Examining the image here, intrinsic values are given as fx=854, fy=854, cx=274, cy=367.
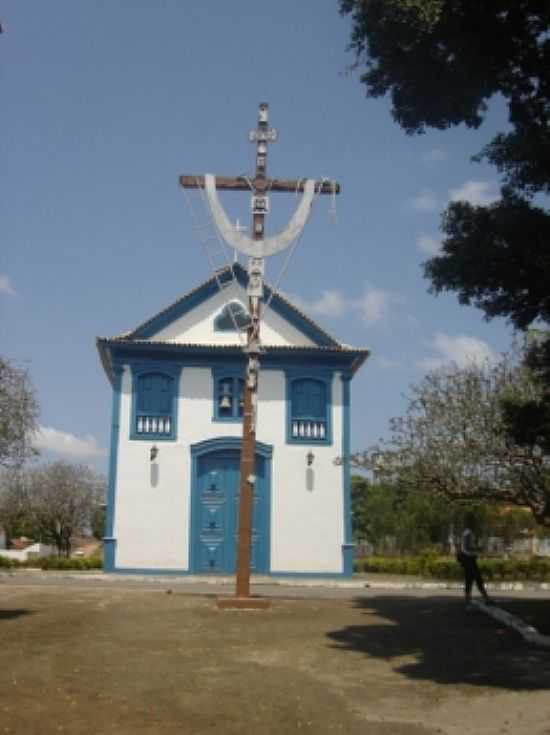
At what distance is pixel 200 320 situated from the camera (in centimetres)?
2428

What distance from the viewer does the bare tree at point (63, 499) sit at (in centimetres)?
4606

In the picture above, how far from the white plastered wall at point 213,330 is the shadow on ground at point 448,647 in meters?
11.4

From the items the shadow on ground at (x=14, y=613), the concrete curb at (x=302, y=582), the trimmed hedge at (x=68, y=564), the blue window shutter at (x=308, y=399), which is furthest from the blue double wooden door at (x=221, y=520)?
the shadow on ground at (x=14, y=613)

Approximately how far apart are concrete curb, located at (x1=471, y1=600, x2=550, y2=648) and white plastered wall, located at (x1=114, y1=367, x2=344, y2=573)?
903 centimetres

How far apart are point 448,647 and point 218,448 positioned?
13.9 m

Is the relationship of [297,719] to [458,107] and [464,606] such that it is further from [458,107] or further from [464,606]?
[464,606]

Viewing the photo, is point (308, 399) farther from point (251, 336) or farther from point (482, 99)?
point (482, 99)

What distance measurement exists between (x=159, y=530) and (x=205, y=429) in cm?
296

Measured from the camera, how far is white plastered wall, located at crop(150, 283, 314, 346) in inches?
946

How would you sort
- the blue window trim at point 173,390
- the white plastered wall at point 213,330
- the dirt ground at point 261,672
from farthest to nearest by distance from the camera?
the white plastered wall at point 213,330 < the blue window trim at point 173,390 < the dirt ground at point 261,672

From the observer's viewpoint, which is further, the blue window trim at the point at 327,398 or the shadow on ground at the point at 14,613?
the blue window trim at the point at 327,398

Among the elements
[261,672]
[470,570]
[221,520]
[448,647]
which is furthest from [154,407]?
[261,672]

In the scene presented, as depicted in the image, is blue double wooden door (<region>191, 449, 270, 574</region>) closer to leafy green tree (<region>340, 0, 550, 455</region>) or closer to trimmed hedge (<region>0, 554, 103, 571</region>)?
trimmed hedge (<region>0, 554, 103, 571</region>)

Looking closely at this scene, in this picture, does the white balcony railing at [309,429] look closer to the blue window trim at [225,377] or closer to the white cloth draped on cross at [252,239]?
the blue window trim at [225,377]
